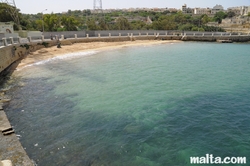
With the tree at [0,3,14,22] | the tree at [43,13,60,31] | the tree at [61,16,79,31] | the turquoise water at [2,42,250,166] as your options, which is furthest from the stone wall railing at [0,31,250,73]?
the tree at [43,13,60,31]

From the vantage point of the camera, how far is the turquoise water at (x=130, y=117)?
9023 mm

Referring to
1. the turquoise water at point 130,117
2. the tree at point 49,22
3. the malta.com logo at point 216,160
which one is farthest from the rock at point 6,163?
the tree at point 49,22

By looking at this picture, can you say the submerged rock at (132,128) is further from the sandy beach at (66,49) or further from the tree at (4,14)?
the tree at (4,14)

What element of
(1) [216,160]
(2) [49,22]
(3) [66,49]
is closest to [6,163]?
(1) [216,160]

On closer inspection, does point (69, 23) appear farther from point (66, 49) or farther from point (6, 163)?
point (6, 163)

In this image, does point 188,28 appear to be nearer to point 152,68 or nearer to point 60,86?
point 152,68

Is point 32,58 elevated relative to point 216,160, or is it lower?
elevated

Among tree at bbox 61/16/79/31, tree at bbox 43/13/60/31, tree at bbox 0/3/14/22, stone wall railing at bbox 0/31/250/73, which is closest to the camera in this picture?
stone wall railing at bbox 0/31/250/73

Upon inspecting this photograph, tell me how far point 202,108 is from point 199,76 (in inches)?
374

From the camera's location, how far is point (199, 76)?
22.3 m

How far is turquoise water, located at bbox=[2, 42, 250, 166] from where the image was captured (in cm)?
902

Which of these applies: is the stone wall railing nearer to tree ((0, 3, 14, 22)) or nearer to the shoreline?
the shoreline

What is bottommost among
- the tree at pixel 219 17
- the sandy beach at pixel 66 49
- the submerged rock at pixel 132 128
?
the submerged rock at pixel 132 128

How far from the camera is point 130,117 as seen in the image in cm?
1241
